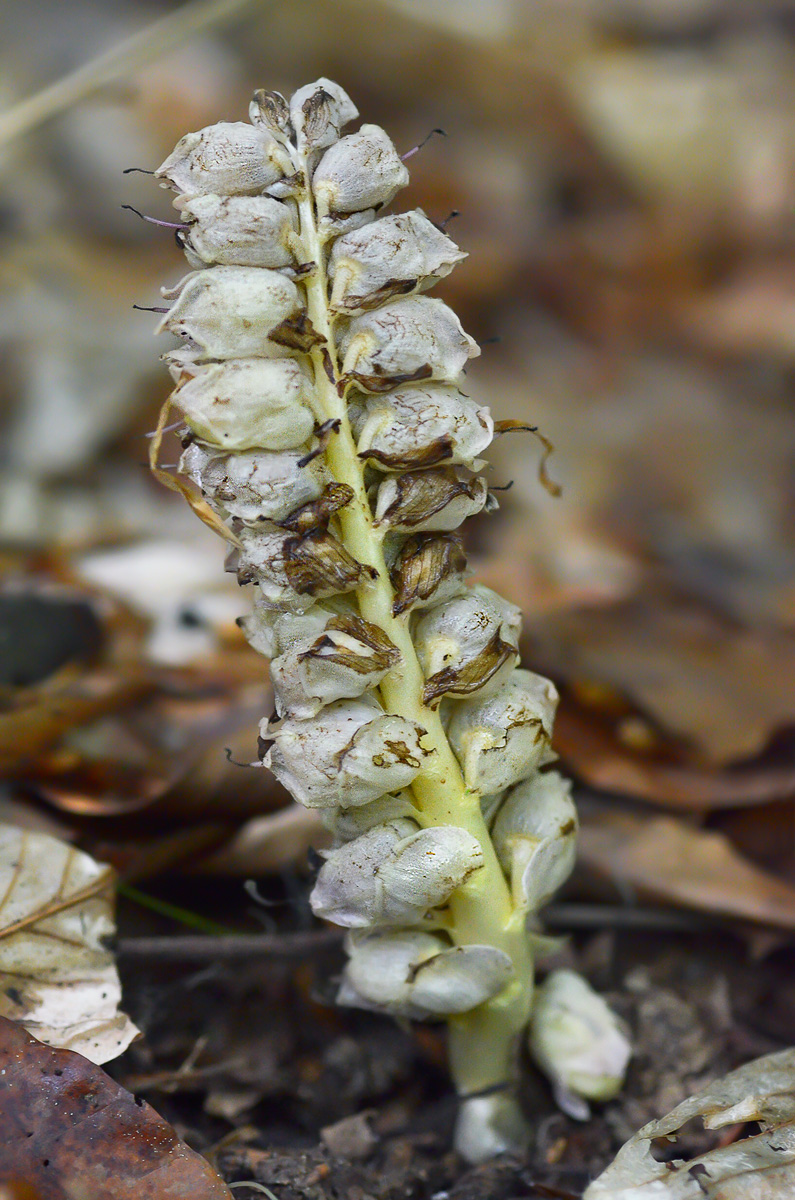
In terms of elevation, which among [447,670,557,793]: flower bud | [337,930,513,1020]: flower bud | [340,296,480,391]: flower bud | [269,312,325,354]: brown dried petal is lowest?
[337,930,513,1020]: flower bud

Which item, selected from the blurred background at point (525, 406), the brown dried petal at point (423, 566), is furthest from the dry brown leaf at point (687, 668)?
the brown dried petal at point (423, 566)


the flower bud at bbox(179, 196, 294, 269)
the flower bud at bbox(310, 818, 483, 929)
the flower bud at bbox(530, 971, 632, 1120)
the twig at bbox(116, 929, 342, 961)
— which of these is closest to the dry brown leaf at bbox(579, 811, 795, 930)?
the flower bud at bbox(530, 971, 632, 1120)

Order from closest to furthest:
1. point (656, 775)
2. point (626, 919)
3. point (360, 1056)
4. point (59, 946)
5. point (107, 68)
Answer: point (59, 946)
point (360, 1056)
point (626, 919)
point (656, 775)
point (107, 68)

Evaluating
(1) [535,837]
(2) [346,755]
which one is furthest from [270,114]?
(1) [535,837]

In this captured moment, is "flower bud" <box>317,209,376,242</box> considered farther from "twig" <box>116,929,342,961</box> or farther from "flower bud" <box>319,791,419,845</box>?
"twig" <box>116,929,342,961</box>

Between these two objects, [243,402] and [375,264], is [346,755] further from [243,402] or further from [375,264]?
[375,264]

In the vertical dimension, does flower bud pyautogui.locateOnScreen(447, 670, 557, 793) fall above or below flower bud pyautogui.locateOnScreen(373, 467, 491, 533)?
below

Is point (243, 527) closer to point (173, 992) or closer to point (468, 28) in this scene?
point (173, 992)
